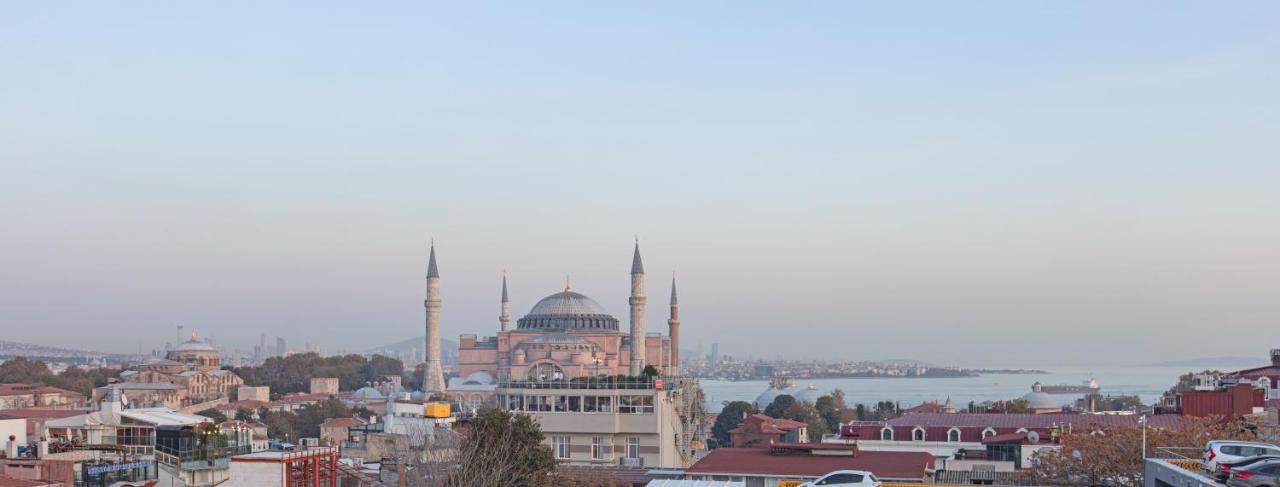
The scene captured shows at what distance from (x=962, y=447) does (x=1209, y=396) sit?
18.5 ft

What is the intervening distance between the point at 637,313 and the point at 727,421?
993cm

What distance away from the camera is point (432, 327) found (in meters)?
74.9

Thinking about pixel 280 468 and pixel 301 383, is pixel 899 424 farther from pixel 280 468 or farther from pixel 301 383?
pixel 301 383

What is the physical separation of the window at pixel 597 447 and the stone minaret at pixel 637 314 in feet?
138

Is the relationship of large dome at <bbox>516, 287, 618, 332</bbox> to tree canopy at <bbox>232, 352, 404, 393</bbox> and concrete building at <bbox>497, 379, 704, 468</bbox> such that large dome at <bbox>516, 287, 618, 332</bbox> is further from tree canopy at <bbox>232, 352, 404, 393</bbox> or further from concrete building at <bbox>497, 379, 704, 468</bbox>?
concrete building at <bbox>497, 379, 704, 468</bbox>

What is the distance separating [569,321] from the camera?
79188 mm

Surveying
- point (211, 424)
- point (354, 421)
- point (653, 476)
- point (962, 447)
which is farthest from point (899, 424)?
point (354, 421)

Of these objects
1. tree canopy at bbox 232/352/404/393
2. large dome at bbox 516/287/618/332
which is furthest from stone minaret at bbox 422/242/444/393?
tree canopy at bbox 232/352/404/393

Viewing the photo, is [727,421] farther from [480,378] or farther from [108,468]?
[108,468]

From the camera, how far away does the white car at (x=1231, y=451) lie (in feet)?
45.1

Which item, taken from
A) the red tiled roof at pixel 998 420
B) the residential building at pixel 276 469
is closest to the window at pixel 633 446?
the red tiled roof at pixel 998 420

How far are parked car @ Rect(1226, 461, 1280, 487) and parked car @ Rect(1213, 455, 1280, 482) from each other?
0.92ft

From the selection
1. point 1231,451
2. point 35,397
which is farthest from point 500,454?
point 35,397

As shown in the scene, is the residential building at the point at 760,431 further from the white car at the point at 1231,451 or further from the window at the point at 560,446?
the white car at the point at 1231,451
